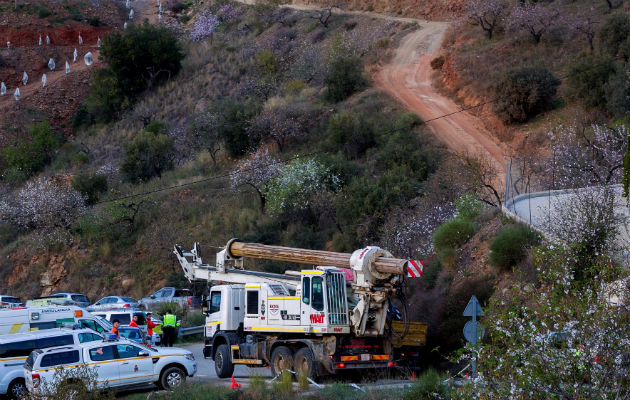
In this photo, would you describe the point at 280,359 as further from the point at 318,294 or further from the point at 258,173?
the point at 258,173

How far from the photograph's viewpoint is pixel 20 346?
19.8 m

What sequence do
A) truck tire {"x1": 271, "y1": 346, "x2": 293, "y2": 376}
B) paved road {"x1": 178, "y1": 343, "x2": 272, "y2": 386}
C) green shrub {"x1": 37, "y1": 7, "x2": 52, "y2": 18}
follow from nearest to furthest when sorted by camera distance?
1. truck tire {"x1": 271, "y1": 346, "x2": 293, "y2": 376}
2. paved road {"x1": 178, "y1": 343, "x2": 272, "y2": 386}
3. green shrub {"x1": 37, "y1": 7, "x2": 52, "y2": 18}

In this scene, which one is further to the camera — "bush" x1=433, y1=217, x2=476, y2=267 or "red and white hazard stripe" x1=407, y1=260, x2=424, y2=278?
"bush" x1=433, y1=217, x2=476, y2=267

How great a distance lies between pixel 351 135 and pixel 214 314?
81.5 ft

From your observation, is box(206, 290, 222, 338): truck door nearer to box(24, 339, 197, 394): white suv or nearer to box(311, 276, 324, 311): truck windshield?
box(24, 339, 197, 394): white suv

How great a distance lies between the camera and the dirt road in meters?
42.1

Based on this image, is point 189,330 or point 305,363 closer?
point 305,363

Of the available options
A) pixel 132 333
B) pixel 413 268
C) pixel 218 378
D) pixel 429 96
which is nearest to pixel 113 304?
pixel 132 333

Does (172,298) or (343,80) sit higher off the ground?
(343,80)

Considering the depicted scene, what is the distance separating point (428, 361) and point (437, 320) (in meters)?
1.28

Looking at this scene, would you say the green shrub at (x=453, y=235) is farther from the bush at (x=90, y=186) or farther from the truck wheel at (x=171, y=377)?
the bush at (x=90, y=186)

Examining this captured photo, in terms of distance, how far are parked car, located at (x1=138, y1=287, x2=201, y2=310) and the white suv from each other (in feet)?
57.7

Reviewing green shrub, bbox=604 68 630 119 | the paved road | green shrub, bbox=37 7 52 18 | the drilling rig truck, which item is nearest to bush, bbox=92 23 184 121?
green shrub, bbox=37 7 52 18

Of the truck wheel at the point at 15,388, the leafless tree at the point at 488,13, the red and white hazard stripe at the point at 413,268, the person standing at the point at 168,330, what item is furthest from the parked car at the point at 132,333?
the leafless tree at the point at 488,13
